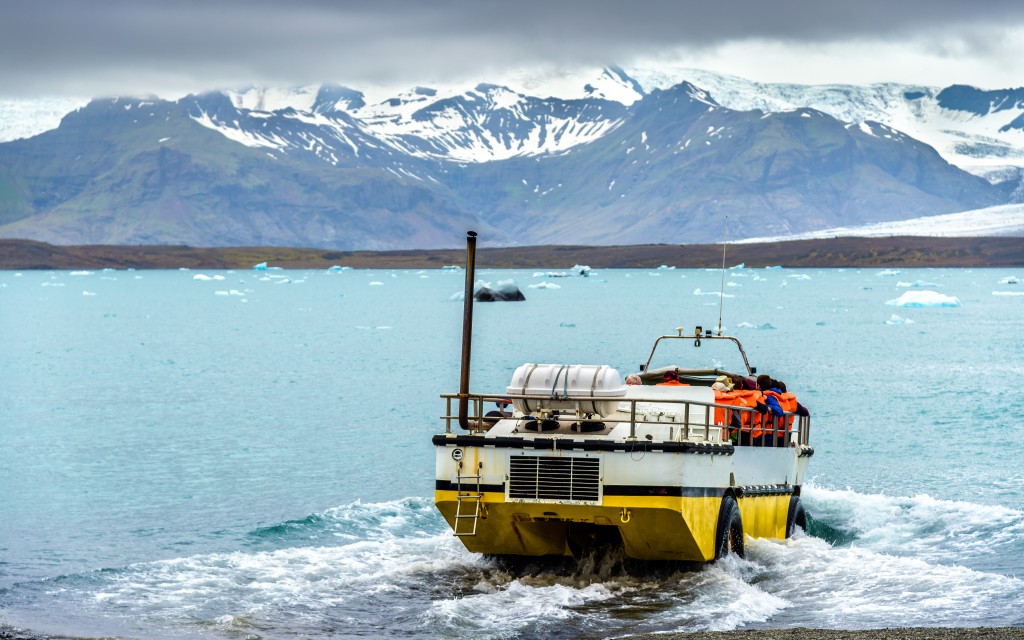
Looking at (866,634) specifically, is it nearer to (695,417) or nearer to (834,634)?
(834,634)

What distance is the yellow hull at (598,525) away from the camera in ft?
47.4

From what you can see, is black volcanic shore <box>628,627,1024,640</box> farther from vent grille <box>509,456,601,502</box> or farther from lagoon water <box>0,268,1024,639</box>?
vent grille <box>509,456,601,502</box>

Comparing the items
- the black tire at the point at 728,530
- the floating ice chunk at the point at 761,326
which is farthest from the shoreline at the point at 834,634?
the floating ice chunk at the point at 761,326

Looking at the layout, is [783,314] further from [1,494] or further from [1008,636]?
[1008,636]

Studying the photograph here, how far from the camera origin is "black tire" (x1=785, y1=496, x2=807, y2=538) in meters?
18.2

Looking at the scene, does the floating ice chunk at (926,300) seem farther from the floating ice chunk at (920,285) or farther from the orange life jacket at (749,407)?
the orange life jacket at (749,407)

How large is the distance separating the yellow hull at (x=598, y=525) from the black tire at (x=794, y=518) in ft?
8.03

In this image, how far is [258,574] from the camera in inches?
650

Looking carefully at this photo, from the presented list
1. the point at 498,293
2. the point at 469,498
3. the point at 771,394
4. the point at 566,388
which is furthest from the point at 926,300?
the point at 469,498

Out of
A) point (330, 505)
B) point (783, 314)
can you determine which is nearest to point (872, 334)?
point (783, 314)

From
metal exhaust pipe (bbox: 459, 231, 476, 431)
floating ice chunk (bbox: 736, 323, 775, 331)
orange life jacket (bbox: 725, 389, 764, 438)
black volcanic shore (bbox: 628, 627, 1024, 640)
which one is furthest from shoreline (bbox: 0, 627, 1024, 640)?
floating ice chunk (bbox: 736, 323, 775, 331)

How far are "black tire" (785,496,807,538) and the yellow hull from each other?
8.03 ft

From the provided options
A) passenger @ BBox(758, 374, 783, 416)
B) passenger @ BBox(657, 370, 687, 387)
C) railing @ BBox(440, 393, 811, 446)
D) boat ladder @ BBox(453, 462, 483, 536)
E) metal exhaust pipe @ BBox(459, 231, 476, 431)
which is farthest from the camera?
passenger @ BBox(657, 370, 687, 387)

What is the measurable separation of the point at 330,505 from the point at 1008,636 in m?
11.8
